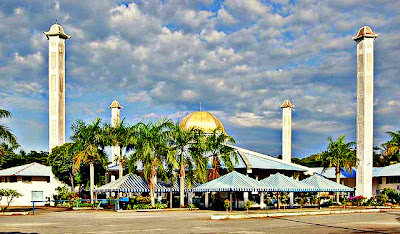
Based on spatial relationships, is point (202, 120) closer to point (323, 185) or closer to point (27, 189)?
point (27, 189)

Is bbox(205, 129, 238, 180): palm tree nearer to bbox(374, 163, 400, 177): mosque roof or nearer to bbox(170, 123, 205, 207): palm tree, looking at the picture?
bbox(170, 123, 205, 207): palm tree

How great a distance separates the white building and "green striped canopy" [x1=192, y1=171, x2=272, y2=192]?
71.6 feet

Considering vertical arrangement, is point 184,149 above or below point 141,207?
above

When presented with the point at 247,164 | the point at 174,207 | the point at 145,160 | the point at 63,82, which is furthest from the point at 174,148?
the point at 63,82

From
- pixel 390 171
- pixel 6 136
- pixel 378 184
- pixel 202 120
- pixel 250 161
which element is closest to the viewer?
pixel 6 136

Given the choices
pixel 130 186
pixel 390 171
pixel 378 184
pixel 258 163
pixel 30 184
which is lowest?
pixel 378 184

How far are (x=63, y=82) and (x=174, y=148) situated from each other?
67.8ft

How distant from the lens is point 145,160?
43.1 m

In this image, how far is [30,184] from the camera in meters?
56.2

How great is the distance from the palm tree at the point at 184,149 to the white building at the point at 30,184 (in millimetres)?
17664

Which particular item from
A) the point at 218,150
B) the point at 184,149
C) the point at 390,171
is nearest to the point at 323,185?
the point at 218,150

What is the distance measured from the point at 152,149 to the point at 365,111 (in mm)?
24439

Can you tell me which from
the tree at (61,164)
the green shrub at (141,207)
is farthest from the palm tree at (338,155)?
the tree at (61,164)

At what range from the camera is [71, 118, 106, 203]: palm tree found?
48.2m
